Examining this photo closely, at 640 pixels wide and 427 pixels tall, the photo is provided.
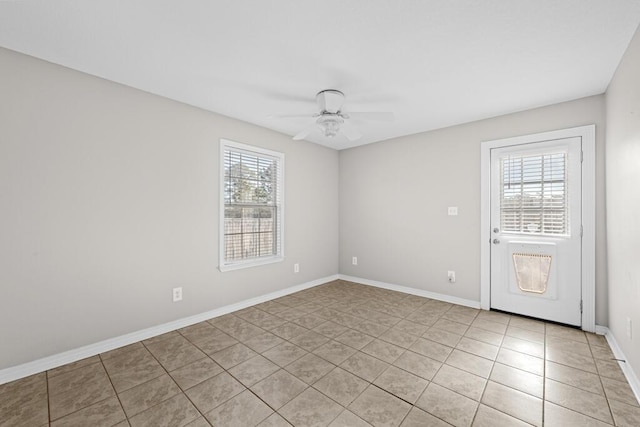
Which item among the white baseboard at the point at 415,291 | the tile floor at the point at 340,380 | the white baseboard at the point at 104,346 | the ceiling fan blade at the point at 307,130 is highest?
the ceiling fan blade at the point at 307,130

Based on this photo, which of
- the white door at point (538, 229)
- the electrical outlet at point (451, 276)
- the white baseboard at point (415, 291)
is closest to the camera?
the white door at point (538, 229)

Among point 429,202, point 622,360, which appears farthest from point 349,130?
point 622,360

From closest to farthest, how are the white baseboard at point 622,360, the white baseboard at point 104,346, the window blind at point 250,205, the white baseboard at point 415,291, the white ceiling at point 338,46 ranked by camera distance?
the white ceiling at point 338,46 < the white baseboard at point 622,360 < the white baseboard at point 104,346 < the window blind at point 250,205 < the white baseboard at point 415,291

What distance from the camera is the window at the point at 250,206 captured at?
11.2 feet

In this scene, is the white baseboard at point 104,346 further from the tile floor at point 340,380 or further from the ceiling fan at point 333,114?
the ceiling fan at point 333,114

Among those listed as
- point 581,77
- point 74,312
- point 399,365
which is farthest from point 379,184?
point 74,312

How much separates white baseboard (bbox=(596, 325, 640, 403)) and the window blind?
353 centimetres

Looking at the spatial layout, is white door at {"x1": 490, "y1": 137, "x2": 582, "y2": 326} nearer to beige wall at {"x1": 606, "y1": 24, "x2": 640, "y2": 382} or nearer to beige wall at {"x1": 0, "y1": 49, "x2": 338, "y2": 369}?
beige wall at {"x1": 606, "y1": 24, "x2": 640, "y2": 382}

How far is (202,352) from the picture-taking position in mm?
2436

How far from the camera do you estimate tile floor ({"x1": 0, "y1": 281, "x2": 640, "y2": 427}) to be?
167cm

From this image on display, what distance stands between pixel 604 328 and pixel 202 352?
382 cm

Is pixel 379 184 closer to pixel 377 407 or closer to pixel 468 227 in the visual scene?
pixel 468 227

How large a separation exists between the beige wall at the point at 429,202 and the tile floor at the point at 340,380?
95 centimetres

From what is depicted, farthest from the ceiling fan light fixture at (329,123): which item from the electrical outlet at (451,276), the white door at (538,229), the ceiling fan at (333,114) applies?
the electrical outlet at (451,276)
